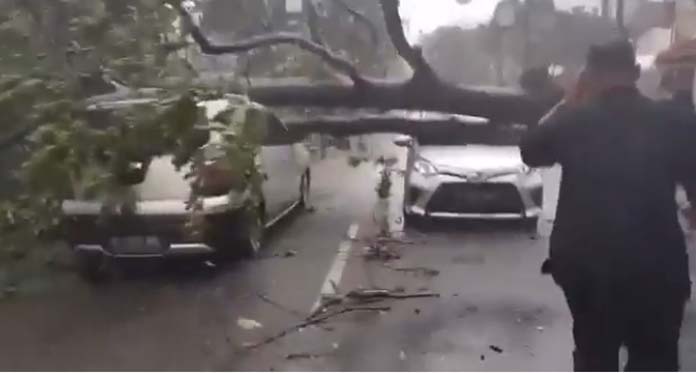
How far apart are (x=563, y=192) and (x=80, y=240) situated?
1.18 meters

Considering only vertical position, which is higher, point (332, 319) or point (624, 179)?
point (624, 179)

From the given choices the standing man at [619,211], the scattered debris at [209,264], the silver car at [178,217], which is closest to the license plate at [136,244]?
the silver car at [178,217]

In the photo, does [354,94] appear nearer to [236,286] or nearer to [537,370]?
[236,286]

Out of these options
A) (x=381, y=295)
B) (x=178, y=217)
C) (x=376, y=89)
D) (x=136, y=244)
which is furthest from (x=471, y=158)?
(x=136, y=244)

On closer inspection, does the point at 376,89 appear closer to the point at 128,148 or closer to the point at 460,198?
the point at 460,198

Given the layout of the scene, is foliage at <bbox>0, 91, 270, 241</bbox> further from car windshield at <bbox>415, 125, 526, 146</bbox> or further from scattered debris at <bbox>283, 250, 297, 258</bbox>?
car windshield at <bbox>415, 125, 526, 146</bbox>

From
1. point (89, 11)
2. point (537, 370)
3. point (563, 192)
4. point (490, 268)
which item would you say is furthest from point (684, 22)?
point (89, 11)

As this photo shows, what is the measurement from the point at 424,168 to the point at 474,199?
15cm

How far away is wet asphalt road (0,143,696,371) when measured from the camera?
2.23 m

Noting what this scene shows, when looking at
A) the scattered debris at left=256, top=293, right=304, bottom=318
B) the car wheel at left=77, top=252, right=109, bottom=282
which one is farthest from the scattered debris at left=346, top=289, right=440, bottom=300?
the car wheel at left=77, top=252, right=109, bottom=282

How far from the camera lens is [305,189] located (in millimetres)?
2486

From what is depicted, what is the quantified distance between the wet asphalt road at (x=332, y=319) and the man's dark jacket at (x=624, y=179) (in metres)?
0.18

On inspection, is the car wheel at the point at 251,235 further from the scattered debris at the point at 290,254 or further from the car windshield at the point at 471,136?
the car windshield at the point at 471,136

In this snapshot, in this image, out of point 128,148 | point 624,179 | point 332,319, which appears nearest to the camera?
point 624,179
